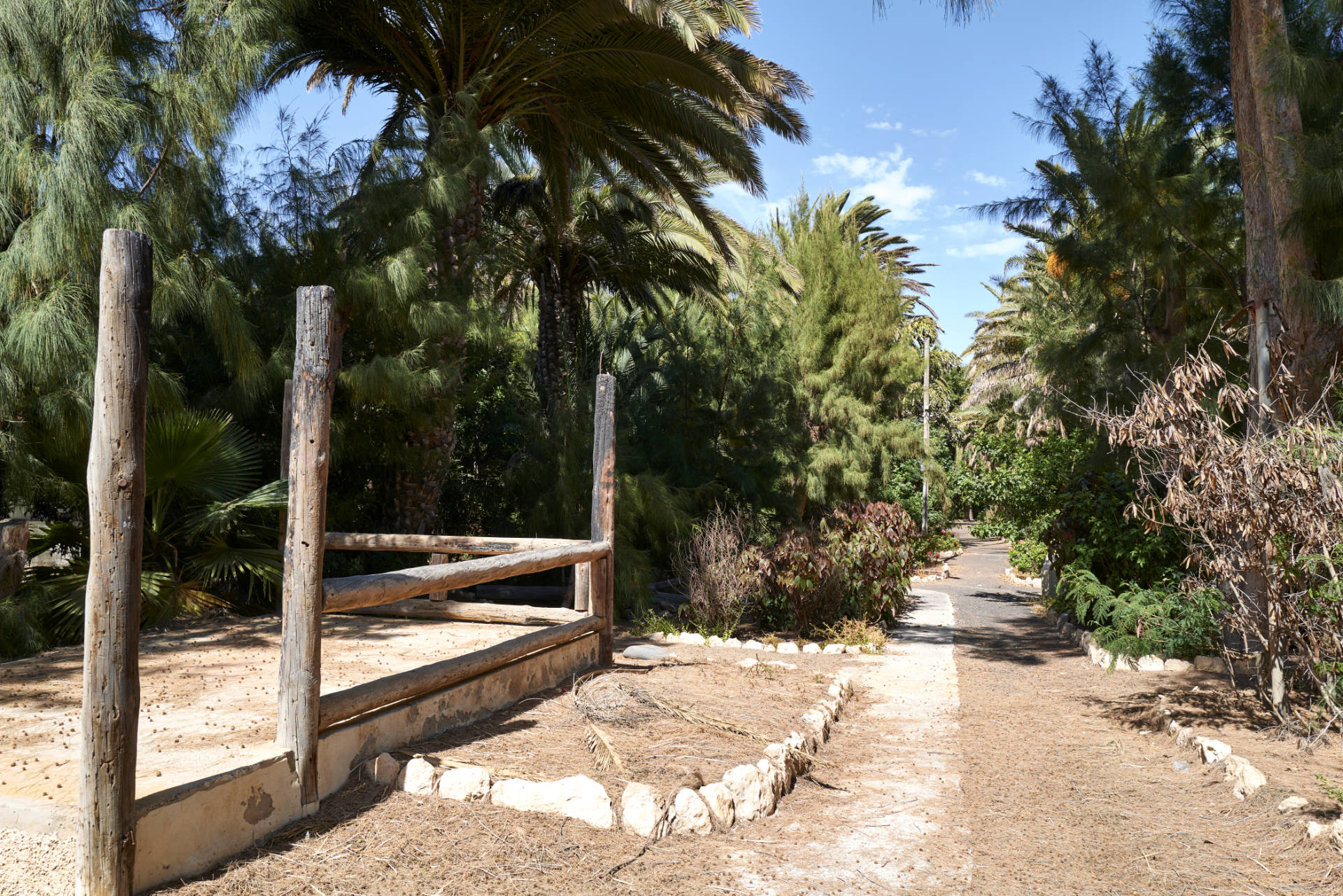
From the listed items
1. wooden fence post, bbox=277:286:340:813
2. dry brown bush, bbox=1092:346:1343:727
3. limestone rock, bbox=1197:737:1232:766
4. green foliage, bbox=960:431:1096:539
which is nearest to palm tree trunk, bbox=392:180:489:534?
wooden fence post, bbox=277:286:340:813

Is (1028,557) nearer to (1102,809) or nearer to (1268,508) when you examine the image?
(1268,508)

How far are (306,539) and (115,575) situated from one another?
2.87ft

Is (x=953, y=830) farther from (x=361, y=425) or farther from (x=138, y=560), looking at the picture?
(x=361, y=425)

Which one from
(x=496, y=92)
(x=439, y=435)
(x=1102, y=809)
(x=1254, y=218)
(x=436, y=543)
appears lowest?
(x=1102, y=809)

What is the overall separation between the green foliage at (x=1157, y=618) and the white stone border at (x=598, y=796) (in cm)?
437

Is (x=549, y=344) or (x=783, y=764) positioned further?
(x=549, y=344)

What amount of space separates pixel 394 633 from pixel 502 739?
2.79 meters

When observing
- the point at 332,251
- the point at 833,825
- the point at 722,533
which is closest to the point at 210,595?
the point at 332,251

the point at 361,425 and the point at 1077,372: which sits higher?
the point at 1077,372

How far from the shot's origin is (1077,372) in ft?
33.0

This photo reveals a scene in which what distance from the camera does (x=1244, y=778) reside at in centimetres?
444

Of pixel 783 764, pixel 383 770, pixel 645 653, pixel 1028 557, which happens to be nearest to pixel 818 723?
pixel 783 764

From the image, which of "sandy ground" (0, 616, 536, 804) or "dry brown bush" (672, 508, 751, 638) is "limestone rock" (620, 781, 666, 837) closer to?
"sandy ground" (0, 616, 536, 804)

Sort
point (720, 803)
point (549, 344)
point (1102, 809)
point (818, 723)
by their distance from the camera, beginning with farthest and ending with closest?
point (549, 344) < point (818, 723) < point (1102, 809) < point (720, 803)
